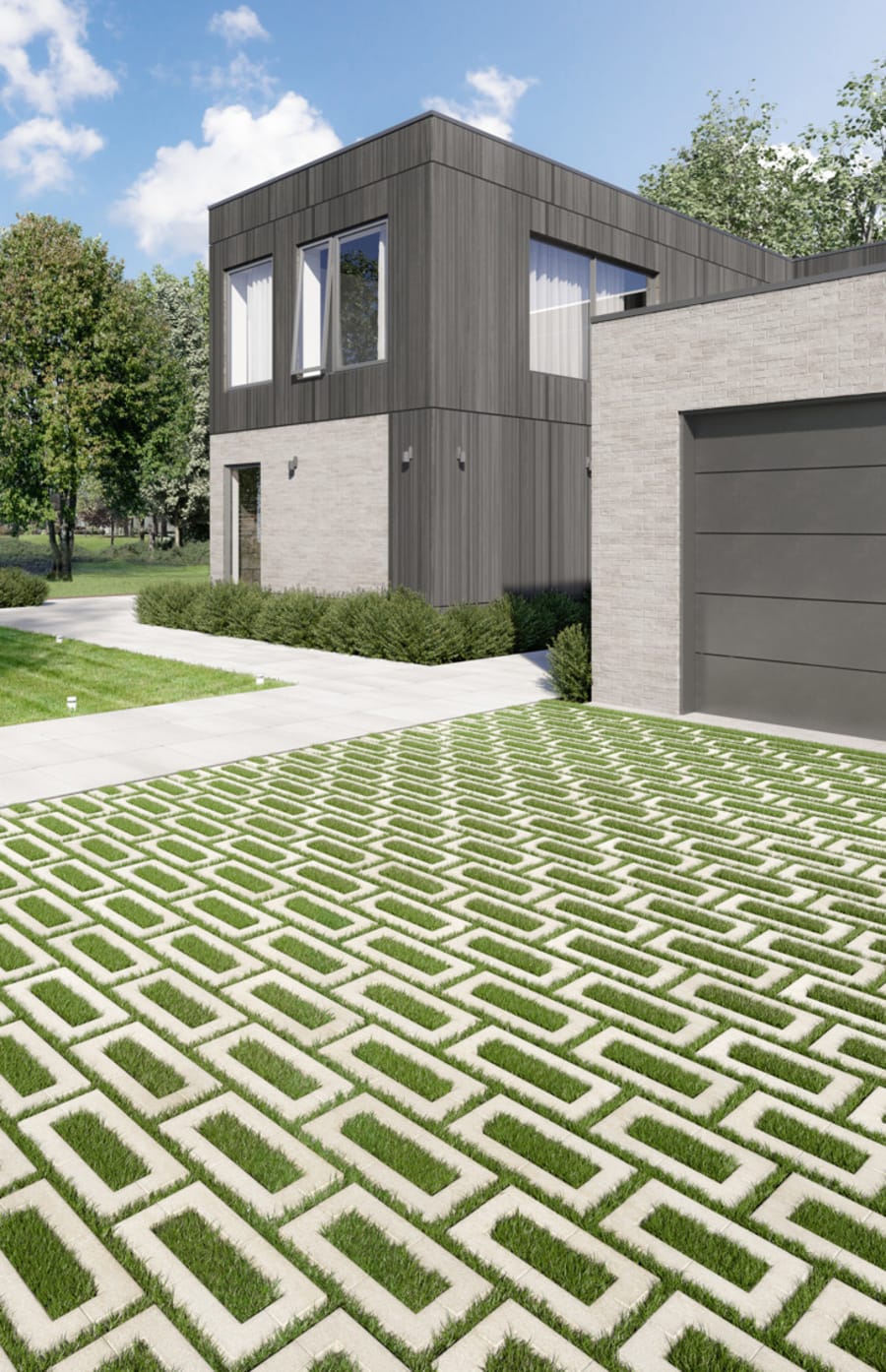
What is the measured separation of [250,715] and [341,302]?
31.3ft

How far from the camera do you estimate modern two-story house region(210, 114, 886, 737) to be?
9.60 m

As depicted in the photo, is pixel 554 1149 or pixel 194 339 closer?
pixel 554 1149

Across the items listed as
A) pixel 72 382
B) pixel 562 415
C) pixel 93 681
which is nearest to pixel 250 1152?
pixel 93 681

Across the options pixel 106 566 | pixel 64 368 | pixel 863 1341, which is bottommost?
pixel 863 1341

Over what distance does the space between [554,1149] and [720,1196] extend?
20.6 inches

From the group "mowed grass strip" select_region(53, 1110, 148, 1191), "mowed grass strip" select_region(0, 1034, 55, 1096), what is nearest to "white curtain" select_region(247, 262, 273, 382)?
"mowed grass strip" select_region(0, 1034, 55, 1096)

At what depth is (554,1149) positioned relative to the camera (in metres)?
3.36

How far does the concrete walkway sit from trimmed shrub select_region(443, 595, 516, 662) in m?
0.23

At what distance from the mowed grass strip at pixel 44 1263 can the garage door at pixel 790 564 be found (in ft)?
27.4

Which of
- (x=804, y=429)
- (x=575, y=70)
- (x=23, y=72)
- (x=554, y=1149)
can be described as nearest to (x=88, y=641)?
(x=804, y=429)

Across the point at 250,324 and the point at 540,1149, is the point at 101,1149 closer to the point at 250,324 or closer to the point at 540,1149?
the point at 540,1149

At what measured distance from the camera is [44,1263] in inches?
112

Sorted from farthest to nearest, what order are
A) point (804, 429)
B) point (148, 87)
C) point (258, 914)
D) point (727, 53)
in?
1. point (148, 87)
2. point (727, 53)
3. point (804, 429)
4. point (258, 914)

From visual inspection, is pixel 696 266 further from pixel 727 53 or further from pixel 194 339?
pixel 194 339
